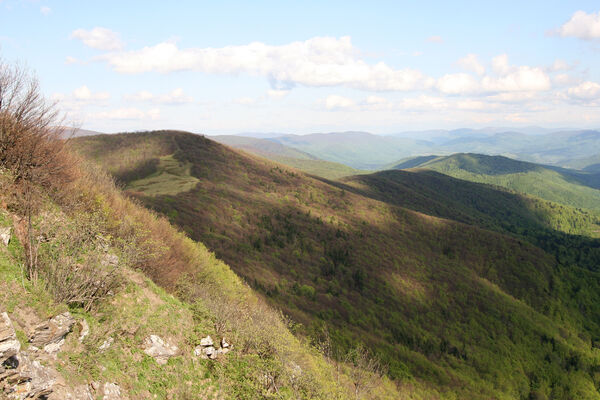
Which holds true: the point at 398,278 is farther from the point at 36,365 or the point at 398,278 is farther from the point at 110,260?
the point at 36,365

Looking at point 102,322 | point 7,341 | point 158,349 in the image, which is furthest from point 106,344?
point 7,341

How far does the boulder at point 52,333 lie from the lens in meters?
11.5

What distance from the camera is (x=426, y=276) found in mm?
90625

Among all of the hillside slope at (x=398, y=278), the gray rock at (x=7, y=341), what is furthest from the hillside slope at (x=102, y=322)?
the hillside slope at (x=398, y=278)

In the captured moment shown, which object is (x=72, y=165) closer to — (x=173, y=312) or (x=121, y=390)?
(x=173, y=312)

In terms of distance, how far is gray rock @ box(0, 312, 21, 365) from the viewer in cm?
932

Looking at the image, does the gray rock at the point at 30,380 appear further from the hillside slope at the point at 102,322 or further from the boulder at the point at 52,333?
the boulder at the point at 52,333

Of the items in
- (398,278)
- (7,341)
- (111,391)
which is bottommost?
(398,278)

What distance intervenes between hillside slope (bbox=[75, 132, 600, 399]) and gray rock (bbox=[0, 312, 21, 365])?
1643 inches

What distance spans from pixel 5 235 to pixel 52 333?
567 cm

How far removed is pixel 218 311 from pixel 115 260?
26.8 feet

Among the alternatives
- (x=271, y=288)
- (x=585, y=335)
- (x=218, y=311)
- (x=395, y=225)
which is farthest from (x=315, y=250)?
(x=585, y=335)

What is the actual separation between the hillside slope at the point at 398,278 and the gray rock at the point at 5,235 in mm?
39562

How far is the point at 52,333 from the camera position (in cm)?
1199
